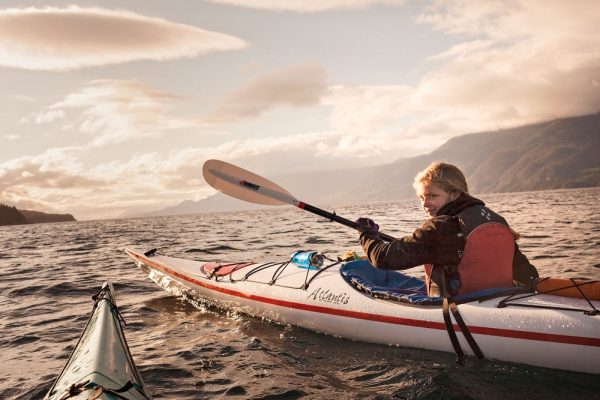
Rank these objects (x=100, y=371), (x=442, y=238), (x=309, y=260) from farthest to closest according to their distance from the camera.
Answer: (x=309, y=260) → (x=442, y=238) → (x=100, y=371)

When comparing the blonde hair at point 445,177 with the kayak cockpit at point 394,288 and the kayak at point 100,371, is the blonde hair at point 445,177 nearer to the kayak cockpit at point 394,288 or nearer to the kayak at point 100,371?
the kayak cockpit at point 394,288

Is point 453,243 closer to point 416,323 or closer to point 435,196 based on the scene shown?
point 435,196

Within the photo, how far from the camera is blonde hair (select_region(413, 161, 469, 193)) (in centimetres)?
465

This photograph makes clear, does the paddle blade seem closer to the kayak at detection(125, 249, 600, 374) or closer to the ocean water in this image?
the kayak at detection(125, 249, 600, 374)

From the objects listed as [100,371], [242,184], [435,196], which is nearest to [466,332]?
[435,196]

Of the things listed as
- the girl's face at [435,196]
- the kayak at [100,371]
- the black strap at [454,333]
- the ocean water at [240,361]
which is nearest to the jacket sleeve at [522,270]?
the black strap at [454,333]

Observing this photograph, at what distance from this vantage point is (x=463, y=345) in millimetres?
4762

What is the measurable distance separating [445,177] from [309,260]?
2979 mm

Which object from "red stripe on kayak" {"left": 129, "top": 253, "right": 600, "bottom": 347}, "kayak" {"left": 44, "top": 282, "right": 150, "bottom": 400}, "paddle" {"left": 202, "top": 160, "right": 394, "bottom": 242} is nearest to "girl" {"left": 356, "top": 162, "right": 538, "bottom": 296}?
"red stripe on kayak" {"left": 129, "top": 253, "right": 600, "bottom": 347}

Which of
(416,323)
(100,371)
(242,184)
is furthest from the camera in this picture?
(242,184)

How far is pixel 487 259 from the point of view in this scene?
4703 millimetres

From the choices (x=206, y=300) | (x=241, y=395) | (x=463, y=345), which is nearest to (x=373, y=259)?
(x=463, y=345)

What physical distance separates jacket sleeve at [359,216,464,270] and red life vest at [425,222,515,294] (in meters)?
0.15

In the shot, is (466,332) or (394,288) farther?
(394,288)
